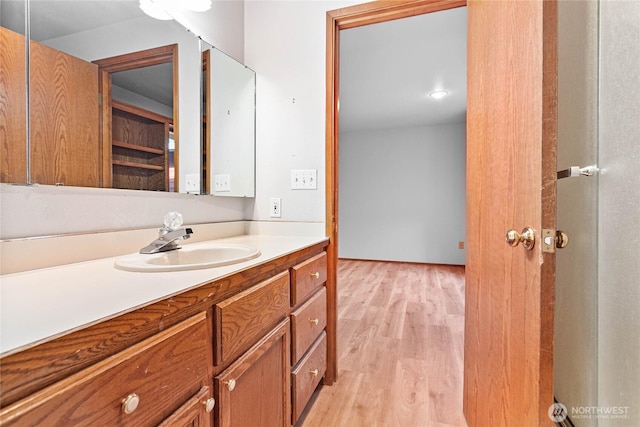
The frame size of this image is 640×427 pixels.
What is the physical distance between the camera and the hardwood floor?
1.40 meters

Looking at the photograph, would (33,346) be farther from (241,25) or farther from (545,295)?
(241,25)

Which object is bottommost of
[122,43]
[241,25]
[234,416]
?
[234,416]

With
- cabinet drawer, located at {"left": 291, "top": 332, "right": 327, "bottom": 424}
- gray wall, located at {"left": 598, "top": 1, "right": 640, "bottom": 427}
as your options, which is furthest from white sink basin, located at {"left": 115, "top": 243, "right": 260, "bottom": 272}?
gray wall, located at {"left": 598, "top": 1, "right": 640, "bottom": 427}

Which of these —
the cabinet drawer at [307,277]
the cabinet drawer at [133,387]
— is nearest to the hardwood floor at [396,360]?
the cabinet drawer at [307,277]

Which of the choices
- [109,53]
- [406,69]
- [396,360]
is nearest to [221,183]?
[109,53]

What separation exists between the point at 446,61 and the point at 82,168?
287 cm

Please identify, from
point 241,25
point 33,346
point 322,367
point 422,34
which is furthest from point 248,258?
point 422,34

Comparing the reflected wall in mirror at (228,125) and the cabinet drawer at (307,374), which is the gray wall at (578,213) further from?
the reflected wall in mirror at (228,125)

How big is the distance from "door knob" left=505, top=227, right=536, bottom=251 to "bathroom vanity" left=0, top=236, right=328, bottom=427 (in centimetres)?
71

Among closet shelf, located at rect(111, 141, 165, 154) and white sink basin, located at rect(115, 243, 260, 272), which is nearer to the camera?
white sink basin, located at rect(115, 243, 260, 272)

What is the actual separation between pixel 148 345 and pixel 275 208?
1.22 meters

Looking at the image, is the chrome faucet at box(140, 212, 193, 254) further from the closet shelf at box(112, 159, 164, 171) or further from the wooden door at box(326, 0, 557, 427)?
the wooden door at box(326, 0, 557, 427)

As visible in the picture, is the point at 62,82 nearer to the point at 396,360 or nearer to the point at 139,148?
the point at 139,148

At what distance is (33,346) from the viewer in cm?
37
